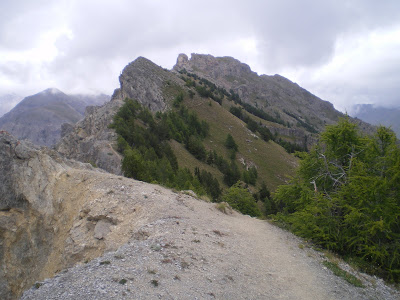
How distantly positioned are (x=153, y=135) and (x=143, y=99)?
34.1m

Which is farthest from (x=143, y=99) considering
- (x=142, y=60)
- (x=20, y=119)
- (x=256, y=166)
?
(x=20, y=119)

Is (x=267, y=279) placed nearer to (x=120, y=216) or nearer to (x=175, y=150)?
(x=120, y=216)

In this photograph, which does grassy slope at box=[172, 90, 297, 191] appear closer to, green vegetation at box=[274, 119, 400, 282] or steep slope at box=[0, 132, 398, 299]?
steep slope at box=[0, 132, 398, 299]

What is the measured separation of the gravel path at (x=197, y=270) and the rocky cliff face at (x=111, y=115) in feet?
93.2

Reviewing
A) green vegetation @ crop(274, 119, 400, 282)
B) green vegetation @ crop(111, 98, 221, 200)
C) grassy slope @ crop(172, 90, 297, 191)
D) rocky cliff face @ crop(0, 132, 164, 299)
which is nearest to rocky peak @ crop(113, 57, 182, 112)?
green vegetation @ crop(111, 98, 221, 200)

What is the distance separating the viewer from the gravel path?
7023 mm

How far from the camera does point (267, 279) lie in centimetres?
921

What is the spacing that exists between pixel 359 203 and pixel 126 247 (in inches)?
437

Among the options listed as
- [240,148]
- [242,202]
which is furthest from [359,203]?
[240,148]

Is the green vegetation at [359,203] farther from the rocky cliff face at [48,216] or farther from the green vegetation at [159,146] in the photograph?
the green vegetation at [159,146]

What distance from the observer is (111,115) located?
193 feet

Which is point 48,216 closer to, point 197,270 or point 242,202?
point 197,270

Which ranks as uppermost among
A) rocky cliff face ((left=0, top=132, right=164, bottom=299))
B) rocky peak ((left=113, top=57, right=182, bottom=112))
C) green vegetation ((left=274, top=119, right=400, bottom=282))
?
rocky peak ((left=113, top=57, right=182, bottom=112))

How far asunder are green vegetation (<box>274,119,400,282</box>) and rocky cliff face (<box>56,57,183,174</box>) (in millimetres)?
29858
